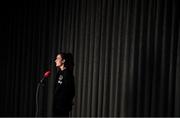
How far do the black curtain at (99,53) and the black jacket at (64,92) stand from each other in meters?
1.26

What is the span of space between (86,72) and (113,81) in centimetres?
65

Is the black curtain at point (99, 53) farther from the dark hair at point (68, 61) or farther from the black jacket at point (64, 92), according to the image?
the black jacket at point (64, 92)

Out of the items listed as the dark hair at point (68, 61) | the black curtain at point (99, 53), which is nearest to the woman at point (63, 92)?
the dark hair at point (68, 61)

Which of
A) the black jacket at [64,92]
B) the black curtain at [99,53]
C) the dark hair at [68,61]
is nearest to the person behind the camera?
the black jacket at [64,92]

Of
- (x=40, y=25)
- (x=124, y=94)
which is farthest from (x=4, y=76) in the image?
(x=124, y=94)

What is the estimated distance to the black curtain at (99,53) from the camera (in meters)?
5.96

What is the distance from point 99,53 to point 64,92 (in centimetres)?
165

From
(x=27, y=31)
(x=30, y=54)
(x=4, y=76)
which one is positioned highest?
(x=27, y=31)

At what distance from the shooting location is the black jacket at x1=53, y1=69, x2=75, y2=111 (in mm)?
5414

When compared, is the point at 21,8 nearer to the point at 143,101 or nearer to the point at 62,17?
the point at 62,17

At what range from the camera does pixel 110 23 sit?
22.3ft

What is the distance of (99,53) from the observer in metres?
6.90

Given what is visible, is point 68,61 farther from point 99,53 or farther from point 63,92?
point 99,53

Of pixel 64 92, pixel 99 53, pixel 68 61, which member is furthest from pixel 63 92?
pixel 99 53
